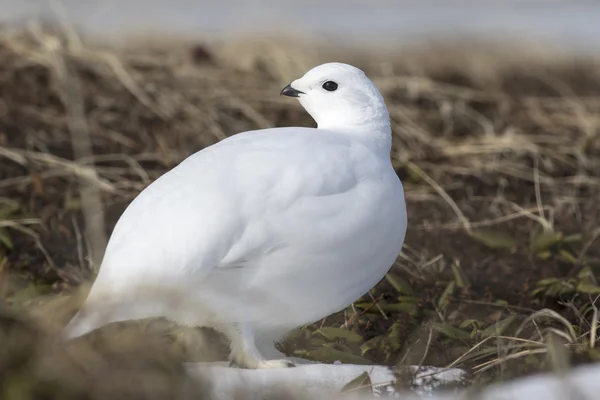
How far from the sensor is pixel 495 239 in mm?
4848

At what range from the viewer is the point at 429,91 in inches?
295

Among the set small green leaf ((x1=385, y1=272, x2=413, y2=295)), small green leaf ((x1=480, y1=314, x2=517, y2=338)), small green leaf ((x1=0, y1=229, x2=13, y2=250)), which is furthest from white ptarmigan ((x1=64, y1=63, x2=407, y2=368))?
small green leaf ((x1=0, y1=229, x2=13, y2=250))

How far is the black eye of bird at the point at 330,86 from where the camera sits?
3.74m

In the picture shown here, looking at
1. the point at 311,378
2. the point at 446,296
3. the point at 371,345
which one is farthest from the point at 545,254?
the point at 311,378

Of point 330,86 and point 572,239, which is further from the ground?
point 330,86

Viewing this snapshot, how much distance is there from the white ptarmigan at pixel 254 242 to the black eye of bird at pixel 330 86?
426 millimetres

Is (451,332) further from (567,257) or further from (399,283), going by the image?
(567,257)

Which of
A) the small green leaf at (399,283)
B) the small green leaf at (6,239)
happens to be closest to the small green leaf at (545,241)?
the small green leaf at (399,283)

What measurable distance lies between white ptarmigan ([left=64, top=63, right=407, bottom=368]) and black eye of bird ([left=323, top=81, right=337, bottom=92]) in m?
0.43

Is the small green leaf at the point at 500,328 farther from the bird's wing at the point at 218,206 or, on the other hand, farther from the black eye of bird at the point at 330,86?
the black eye of bird at the point at 330,86

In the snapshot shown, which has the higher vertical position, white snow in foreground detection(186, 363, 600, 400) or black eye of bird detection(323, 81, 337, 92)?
black eye of bird detection(323, 81, 337, 92)

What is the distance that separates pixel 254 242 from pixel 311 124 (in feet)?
12.7

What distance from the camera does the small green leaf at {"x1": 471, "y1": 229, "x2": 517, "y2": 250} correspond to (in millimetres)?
4812

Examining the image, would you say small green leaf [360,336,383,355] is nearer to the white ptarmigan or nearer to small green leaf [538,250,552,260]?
the white ptarmigan
